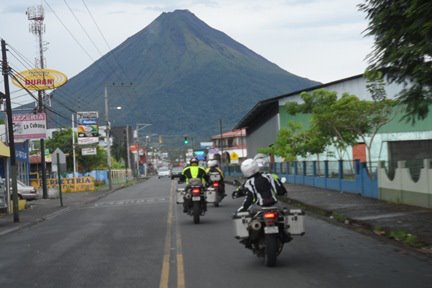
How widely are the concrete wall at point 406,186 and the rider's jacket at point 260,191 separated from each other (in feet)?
28.9

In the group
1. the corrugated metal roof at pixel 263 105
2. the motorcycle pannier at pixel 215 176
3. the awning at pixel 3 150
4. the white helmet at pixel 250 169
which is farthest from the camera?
the corrugated metal roof at pixel 263 105

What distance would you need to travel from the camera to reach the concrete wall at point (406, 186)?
1897cm

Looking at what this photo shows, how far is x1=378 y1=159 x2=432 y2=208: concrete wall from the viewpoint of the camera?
18969 mm

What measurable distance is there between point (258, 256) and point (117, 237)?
6045mm

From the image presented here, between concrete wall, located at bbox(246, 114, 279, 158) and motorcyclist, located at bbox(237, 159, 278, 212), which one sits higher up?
concrete wall, located at bbox(246, 114, 279, 158)

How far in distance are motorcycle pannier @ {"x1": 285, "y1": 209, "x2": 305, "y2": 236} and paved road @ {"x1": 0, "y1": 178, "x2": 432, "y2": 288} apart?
527 millimetres

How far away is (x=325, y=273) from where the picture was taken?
998 cm

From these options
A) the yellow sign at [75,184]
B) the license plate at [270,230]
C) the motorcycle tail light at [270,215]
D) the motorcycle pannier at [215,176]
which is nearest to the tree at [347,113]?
the motorcycle pannier at [215,176]

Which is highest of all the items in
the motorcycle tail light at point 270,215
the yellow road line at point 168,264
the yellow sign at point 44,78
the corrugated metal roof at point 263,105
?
the yellow sign at point 44,78

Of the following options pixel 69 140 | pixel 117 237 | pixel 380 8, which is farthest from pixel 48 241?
pixel 69 140

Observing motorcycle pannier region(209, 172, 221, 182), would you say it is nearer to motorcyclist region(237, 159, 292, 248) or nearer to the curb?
the curb

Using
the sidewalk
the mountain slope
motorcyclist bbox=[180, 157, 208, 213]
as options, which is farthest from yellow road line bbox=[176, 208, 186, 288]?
the mountain slope

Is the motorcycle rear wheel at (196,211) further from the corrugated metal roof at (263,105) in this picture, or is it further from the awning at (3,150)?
the corrugated metal roof at (263,105)

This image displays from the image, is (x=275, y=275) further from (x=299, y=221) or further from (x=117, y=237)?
(x=117, y=237)
